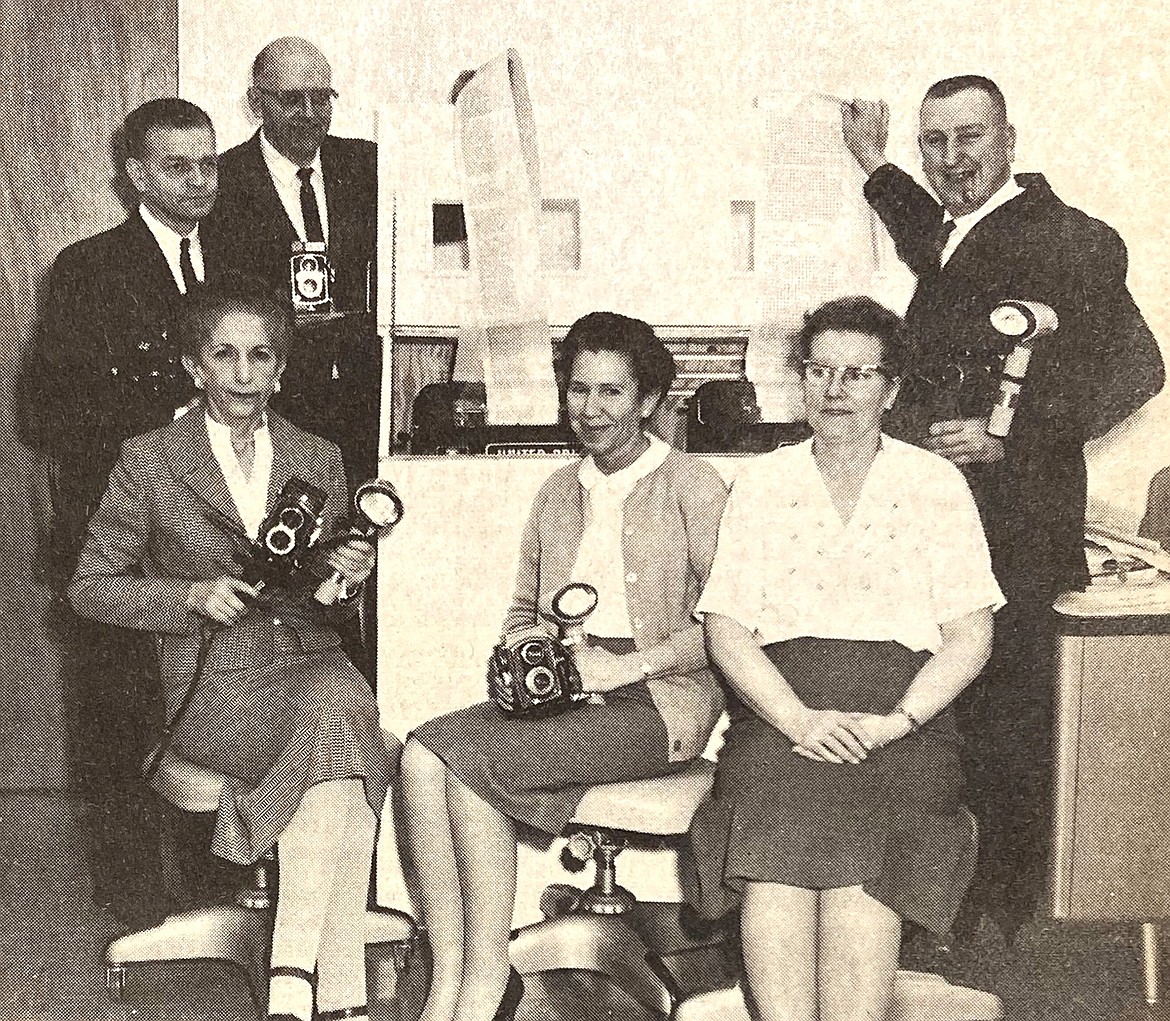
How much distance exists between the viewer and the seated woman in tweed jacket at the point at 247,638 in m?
2.51

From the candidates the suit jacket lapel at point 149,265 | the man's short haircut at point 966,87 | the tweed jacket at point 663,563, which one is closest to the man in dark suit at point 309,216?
the suit jacket lapel at point 149,265

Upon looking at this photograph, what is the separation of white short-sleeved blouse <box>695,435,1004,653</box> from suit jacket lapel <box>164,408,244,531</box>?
88cm

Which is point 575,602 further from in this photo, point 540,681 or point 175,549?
point 175,549

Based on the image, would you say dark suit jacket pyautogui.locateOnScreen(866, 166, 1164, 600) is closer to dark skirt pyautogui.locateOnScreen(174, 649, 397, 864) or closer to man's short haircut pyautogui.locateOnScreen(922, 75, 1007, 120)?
man's short haircut pyautogui.locateOnScreen(922, 75, 1007, 120)

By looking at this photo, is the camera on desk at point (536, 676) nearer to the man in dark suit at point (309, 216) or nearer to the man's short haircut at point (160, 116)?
the man in dark suit at point (309, 216)

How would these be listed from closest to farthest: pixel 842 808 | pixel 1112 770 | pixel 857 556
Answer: pixel 842 808
pixel 857 556
pixel 1112 770

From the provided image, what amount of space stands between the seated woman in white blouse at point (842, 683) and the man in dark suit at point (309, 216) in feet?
2.49

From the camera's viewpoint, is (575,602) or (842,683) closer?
→ (842,683)

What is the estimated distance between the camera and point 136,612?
2518 mm

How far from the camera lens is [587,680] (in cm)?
251

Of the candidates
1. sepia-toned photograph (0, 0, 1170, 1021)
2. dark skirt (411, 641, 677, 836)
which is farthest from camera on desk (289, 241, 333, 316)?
dark skirt (411, 641, 677, 836)

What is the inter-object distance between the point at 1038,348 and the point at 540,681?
1.11m

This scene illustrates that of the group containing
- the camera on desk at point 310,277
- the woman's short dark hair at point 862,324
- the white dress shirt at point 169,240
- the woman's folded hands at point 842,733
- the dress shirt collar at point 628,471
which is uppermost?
the white dress shirt at point 169,240

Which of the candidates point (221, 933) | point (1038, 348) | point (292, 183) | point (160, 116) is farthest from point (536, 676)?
point (160, 116)
